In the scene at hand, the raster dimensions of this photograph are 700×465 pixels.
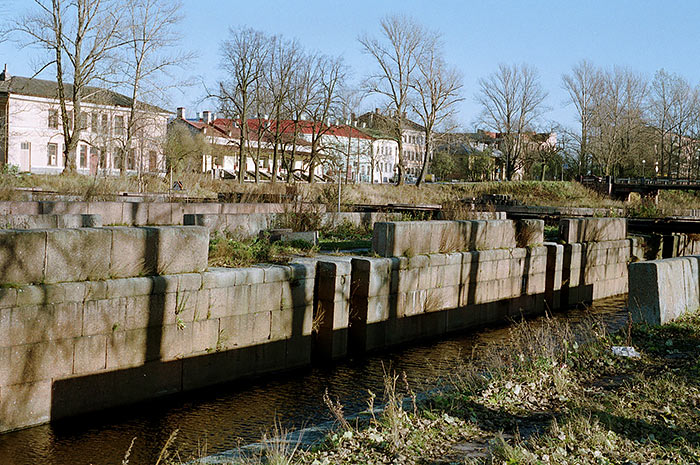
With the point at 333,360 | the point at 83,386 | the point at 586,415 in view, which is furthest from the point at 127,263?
the point at 586,415

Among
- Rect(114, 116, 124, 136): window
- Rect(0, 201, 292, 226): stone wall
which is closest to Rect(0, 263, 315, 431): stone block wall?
Rect(0, 201, 292, 226): stone wall

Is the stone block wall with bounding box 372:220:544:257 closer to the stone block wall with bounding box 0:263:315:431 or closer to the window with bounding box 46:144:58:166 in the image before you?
the stone block wall with bounding box 0:263:315:431

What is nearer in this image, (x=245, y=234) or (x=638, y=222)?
(x=245, y=234)

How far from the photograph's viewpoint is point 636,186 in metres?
62.2

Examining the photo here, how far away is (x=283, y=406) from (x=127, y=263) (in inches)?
106

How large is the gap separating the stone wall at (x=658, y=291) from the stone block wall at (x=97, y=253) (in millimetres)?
6308

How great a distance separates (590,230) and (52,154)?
1713 inches

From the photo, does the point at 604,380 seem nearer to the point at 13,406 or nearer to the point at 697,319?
the point at 697,319

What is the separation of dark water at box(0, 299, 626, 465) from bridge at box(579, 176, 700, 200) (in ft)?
177

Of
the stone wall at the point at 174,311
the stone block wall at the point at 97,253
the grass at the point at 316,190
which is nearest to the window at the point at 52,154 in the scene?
the grass at the point at 316,190

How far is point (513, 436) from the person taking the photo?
575 centimetres

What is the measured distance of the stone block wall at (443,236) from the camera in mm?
12961

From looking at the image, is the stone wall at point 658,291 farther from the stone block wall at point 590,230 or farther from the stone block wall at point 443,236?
the stone block wall at point 590,230

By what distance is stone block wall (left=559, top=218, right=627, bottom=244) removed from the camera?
19031 mm
